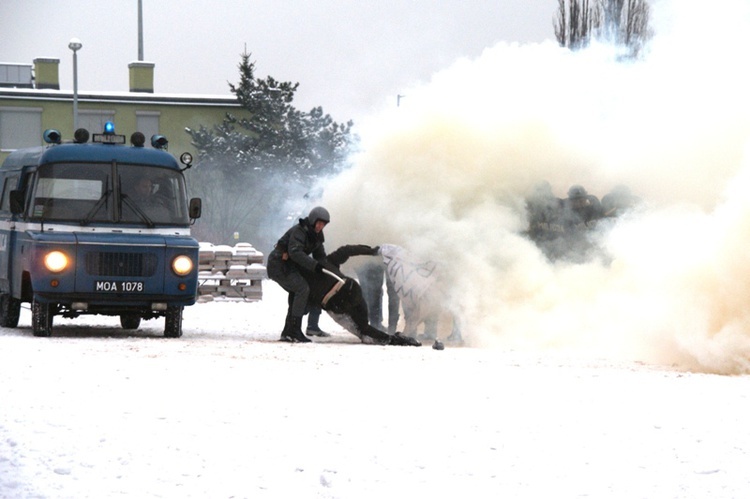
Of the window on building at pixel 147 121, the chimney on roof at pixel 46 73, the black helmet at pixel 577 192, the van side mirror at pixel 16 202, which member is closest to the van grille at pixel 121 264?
the van side mirror at pixel 16 202

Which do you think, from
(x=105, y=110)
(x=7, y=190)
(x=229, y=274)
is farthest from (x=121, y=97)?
(x=7, y=190)

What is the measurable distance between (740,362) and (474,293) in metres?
4.88

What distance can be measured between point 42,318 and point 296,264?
124 inches

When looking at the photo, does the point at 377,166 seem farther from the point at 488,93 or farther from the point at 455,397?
the point at 455,397

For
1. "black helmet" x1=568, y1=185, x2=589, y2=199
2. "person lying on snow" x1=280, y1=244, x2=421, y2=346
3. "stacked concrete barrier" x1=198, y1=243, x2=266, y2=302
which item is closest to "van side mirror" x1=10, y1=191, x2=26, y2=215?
"person lying on snow" x1=280, y1=244, x2=421, y2=346

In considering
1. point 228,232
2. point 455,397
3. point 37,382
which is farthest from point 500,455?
point 228,232

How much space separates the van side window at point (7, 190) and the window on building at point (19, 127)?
3597 cm

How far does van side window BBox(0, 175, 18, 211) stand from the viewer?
17336mm

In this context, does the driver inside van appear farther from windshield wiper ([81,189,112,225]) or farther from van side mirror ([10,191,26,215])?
Answer: van side mirror ([10,191,26,215])

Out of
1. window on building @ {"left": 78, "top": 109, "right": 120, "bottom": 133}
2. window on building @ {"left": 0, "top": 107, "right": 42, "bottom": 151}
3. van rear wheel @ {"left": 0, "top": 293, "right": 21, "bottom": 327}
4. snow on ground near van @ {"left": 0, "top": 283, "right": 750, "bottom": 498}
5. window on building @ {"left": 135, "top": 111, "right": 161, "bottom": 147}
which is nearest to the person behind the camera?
snow on ground near van @ {"left": 0, "top": 283, "right": 750, "bottom": 498}

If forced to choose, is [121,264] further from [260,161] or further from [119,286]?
[260,161]

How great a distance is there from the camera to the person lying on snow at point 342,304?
15.9m

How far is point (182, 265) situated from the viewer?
15.9 m

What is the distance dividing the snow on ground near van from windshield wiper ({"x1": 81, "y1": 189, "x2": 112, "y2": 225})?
10.1ft
